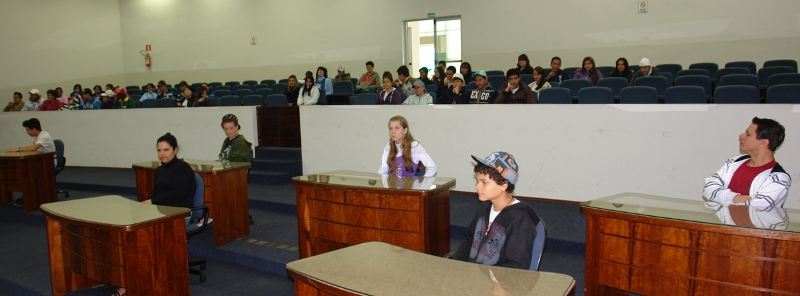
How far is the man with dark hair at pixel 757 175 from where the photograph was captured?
3.08 m

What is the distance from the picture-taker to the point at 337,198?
4.20 meters

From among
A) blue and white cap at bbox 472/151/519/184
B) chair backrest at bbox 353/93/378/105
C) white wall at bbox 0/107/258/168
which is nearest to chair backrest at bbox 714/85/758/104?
chair backrest at bbox 353/93/378/105

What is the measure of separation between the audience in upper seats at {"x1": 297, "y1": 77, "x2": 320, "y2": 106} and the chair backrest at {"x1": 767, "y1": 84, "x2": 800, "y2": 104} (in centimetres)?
617

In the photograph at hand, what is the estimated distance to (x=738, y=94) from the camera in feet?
19.9

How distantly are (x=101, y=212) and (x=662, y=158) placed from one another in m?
4.86

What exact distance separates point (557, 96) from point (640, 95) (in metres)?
0.90

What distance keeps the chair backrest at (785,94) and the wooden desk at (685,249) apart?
3.53m

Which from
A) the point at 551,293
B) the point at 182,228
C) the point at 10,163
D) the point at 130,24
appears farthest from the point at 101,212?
the point at 130,24

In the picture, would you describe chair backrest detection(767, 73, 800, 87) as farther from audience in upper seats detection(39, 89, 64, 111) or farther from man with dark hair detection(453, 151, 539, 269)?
audience in upper seats detection(39, 89, 64, 111)

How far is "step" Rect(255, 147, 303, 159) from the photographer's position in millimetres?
8344

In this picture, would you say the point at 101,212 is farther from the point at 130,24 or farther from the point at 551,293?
the point at 130,24

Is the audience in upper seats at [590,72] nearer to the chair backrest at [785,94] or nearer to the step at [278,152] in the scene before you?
the chair backrest at [785,94]

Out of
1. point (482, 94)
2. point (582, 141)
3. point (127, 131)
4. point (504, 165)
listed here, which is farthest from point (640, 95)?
point (127, 131)

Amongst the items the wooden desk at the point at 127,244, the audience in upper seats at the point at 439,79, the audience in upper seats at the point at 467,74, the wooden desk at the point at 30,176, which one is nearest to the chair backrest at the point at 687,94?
the audience in upper seats at the point at 439,79
